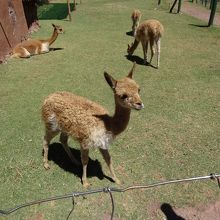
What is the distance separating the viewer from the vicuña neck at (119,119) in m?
4.81

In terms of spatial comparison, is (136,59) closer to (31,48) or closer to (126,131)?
(31,48)

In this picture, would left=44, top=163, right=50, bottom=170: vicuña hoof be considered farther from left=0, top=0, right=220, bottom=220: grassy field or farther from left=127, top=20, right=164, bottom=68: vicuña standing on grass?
left=127, top=20, right=164, bottom=68: vicuña standing on grass

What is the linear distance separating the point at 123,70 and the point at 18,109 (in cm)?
392

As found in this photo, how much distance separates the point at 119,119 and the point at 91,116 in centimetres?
44

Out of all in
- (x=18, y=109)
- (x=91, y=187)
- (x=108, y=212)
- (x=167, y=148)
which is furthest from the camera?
(x=18, y=109)

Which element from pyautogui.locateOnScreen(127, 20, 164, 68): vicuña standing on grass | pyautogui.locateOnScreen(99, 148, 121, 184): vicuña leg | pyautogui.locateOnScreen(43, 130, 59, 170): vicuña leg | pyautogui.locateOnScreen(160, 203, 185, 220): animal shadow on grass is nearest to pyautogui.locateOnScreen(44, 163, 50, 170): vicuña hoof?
pyautogui.locateOnScreen(43, 130, 59, 170): vicuña leg

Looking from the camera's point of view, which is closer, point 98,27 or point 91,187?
point 91,187

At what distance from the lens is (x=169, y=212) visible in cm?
518

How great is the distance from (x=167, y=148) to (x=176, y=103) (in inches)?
85.3

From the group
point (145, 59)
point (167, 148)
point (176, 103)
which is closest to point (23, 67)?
point (145, 59)

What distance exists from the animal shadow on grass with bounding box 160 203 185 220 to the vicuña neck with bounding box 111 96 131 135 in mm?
1459

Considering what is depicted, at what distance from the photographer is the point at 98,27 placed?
15898 mm

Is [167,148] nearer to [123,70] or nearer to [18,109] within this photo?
[18,109]

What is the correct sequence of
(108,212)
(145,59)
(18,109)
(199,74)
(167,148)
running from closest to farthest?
(108,212) → (167,148) → (18,109) → (199,74) → (145,59)
